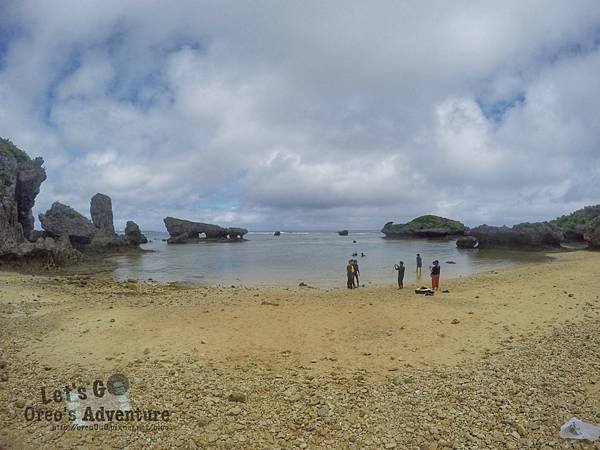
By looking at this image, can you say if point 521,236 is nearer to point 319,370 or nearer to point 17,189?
point 319,370

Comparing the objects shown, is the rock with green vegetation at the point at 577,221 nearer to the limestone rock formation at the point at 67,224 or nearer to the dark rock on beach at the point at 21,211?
the dark rock on beach at the point at 21,211

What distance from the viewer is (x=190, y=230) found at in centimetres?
10588

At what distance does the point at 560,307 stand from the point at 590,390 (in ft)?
27.0

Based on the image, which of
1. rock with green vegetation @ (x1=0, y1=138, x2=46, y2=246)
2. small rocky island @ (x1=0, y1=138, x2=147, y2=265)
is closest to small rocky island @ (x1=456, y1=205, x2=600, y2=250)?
small rocky island @ (x1=0, y1=138, x2=147, y2=265)

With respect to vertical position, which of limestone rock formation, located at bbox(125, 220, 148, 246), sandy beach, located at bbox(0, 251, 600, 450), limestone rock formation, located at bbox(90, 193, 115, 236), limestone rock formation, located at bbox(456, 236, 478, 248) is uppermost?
limestone rock formation, located at bbox(90, 193, 115, 236)

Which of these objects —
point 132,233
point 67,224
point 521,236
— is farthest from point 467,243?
point 67,224

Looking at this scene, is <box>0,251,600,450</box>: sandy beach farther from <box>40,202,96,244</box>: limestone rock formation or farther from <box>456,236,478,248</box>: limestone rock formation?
<box>456,236,478,248</box>: limestone rock formation

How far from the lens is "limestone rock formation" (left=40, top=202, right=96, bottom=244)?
46.7 meters

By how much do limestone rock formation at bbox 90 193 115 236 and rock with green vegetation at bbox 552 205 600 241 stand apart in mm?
90213

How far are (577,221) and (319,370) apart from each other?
87651 millimetres

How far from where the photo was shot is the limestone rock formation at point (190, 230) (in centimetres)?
10325

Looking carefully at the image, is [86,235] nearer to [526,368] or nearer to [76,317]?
[76,317]

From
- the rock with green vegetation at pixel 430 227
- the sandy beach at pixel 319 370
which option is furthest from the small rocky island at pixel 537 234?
the sandy beach at pixel 319 370

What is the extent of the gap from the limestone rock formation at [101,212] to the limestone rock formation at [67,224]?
1471 centimetres
